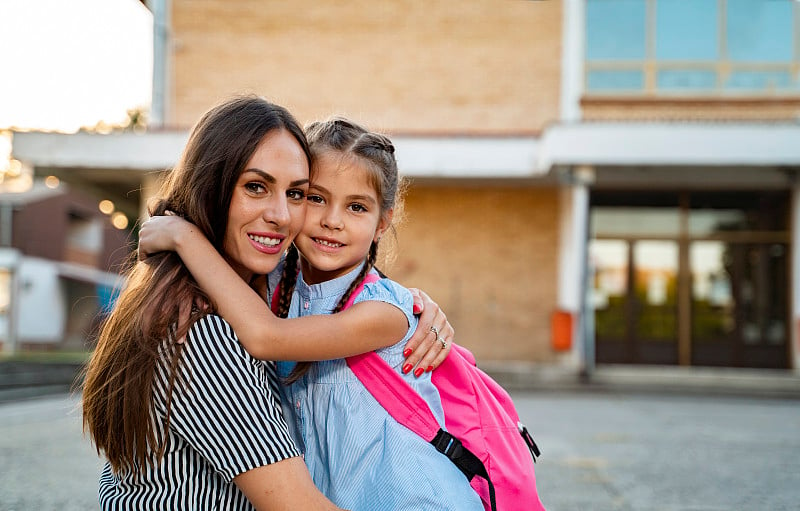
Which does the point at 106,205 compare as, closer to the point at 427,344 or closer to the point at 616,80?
the point at 616,80

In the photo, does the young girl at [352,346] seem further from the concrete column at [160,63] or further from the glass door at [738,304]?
the concrete column at [160,63]

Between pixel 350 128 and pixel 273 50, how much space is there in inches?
536

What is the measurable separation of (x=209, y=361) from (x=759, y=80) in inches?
579

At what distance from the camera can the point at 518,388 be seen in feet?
38.4

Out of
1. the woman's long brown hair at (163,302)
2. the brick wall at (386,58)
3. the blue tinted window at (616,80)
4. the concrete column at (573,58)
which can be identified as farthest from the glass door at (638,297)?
the woman's long brown hair at (163,302)

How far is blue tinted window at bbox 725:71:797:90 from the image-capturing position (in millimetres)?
13844

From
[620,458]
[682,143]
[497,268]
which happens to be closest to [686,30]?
[682,143]

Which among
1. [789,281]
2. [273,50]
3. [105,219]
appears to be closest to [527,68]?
[273,50]

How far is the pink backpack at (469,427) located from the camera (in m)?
1.79

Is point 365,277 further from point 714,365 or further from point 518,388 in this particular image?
point 714,365

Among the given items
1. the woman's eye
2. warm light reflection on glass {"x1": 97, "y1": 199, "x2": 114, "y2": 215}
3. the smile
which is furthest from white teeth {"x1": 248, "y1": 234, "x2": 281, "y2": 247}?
warm light reflection on glass {"x1": 97, "y1": 199, "x2": 114, "y2": 215}

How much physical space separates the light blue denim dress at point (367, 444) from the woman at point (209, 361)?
131 mm

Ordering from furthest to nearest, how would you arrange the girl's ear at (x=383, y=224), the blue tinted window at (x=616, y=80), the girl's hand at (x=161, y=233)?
the blue tinted window at (x=616, y=80) < the girl's ear at (x=383, y=224) < the girl's hand at (x=161, y=233)

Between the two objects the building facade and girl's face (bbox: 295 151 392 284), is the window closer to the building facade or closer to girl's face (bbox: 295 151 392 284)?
the building facade
